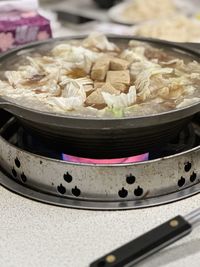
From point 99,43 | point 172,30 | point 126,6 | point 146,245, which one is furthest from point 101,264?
point 126,6

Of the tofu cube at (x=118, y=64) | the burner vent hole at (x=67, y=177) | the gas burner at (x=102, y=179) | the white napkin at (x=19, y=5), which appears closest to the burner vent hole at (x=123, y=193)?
the gas burner at (x=102, y=179)

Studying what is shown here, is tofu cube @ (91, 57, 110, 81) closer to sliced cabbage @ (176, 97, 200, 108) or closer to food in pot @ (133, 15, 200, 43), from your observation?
sliced cabbage @ (176, 97, 200, 108)

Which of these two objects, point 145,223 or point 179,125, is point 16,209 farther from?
point 179,125

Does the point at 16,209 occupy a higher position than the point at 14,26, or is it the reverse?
the point at 14,26

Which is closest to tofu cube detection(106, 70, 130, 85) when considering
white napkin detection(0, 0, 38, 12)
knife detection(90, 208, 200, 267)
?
knife detection(90, 208, 200, 267)

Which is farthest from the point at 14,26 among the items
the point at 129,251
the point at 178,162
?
the point at 129,251

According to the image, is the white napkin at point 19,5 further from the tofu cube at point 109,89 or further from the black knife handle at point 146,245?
the black knife handle at point 146,245

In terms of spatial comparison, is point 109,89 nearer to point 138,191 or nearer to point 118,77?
point 118,77
